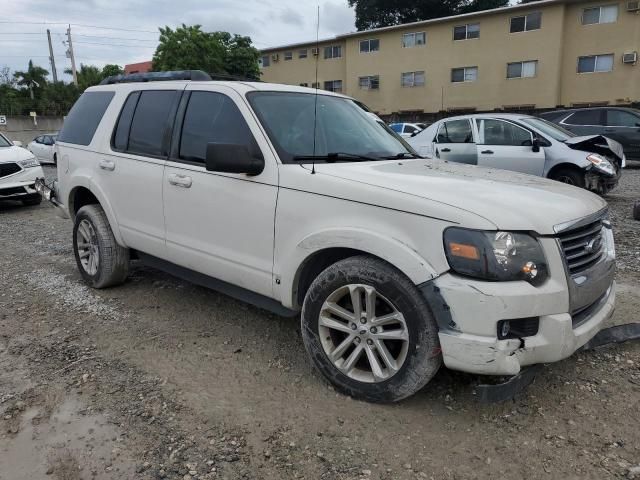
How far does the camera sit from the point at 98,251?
475 centimetres

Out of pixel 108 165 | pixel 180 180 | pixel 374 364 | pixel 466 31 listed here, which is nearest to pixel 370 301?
pixel 374 364

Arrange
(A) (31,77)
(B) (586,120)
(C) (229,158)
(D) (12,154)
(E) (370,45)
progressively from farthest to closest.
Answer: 1. (A) (31,77)
2. (E) (370,45)
3. (B) (586,120)
4. (D) (12,154)
5. (C) (229,158)

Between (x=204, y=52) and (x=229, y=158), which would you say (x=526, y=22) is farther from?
(x=229, y=158)

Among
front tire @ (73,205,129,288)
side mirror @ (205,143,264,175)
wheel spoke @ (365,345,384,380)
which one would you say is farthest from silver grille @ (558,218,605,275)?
front tire @ (73,205,129,288)

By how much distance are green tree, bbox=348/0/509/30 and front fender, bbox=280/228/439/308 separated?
43.7 meters

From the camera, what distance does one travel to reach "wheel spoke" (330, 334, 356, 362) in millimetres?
2958

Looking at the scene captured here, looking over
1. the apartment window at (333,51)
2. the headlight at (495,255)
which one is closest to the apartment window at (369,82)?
the apartment window at (333,51)

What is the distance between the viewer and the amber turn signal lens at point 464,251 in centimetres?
246

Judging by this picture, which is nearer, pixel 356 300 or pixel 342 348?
pixel 356 300

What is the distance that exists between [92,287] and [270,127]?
272cm

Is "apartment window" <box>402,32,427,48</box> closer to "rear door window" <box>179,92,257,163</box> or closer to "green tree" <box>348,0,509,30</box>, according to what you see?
"green tree" <box>348,0,509,30</box>

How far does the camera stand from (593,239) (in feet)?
9.50

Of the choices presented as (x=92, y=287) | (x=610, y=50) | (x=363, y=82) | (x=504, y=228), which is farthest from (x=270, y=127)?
(x=363, y=82)

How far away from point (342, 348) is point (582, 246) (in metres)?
1.43
